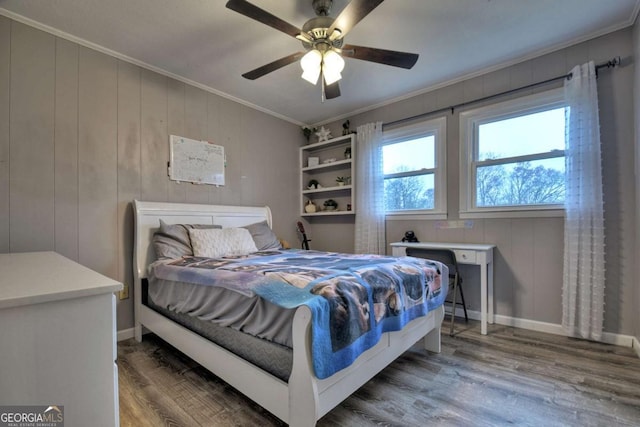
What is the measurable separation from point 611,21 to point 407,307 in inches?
108

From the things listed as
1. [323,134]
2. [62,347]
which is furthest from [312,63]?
[323,134]

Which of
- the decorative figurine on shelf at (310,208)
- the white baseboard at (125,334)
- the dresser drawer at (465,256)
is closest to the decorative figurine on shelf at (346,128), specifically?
the decorative figurine on shelf at (310,208)

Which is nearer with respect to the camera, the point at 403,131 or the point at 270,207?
the point at 403,131

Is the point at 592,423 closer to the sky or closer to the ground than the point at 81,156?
closer to the ground

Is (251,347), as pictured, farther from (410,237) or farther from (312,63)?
(410,237)

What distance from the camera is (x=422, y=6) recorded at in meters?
2.00

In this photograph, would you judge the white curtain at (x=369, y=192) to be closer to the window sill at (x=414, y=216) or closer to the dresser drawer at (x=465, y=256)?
the window sill at (x=414, y=216)

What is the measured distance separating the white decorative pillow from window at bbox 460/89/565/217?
7.53 feet

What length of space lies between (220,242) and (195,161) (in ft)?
3.37

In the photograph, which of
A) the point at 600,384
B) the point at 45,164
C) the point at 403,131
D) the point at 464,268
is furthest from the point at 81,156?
the point at 600,384

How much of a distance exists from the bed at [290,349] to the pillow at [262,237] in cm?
58

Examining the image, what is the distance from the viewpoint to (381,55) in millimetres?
1938

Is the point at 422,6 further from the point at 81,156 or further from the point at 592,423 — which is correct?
the point at 81,156

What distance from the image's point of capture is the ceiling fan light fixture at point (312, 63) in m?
1.88
